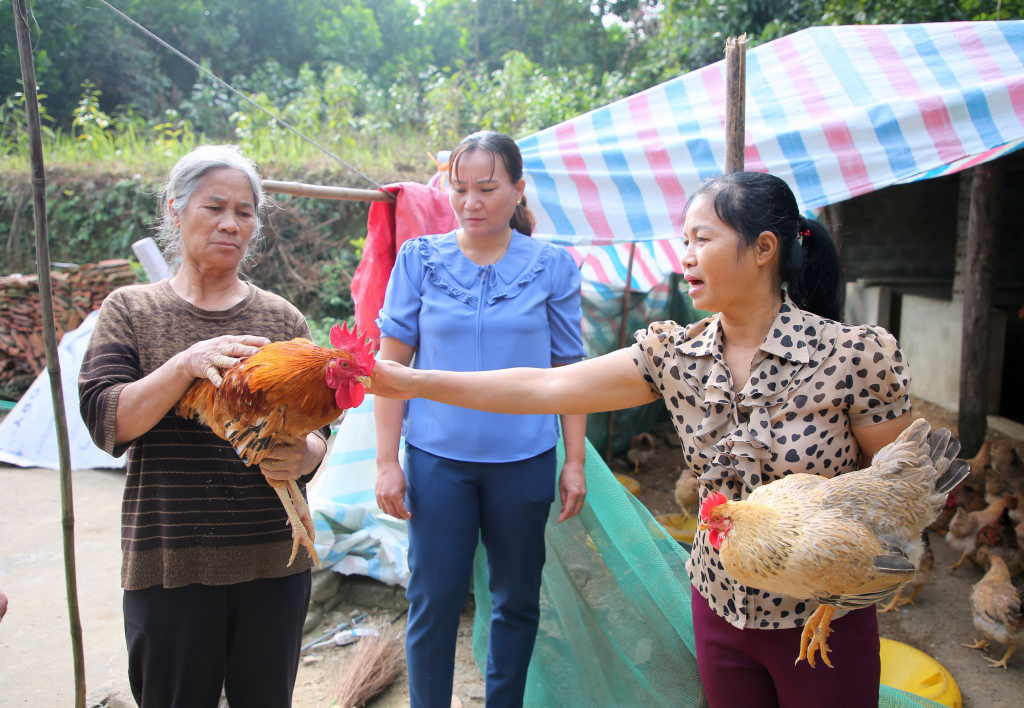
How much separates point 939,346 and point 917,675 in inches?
204

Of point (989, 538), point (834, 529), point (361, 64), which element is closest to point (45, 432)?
point (834, 529)

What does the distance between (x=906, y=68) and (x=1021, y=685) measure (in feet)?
11.3

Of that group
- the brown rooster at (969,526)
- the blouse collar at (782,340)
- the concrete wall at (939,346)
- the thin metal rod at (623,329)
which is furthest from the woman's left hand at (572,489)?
the concrete wall at (939,346)

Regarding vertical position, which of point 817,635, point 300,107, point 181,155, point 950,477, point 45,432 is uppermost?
point 300,107

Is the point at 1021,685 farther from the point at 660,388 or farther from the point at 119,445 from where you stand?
the point at 119,445

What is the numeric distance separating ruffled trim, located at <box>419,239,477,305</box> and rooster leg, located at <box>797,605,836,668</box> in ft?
4.91

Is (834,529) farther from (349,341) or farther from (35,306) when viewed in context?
(35,306)

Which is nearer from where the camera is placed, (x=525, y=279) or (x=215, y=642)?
(x=215, y=642)

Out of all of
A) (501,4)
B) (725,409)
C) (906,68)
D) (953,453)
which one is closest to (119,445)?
(725,409)

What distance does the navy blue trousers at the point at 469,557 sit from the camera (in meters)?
2.34

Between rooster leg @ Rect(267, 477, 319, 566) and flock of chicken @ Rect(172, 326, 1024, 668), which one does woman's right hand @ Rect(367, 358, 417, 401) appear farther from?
rooster leg @ Rect(267, 477, 319, 566)

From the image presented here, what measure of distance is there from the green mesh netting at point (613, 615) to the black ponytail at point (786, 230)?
130cm

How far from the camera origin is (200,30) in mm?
18375

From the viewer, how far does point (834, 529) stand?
1449 millimetres
